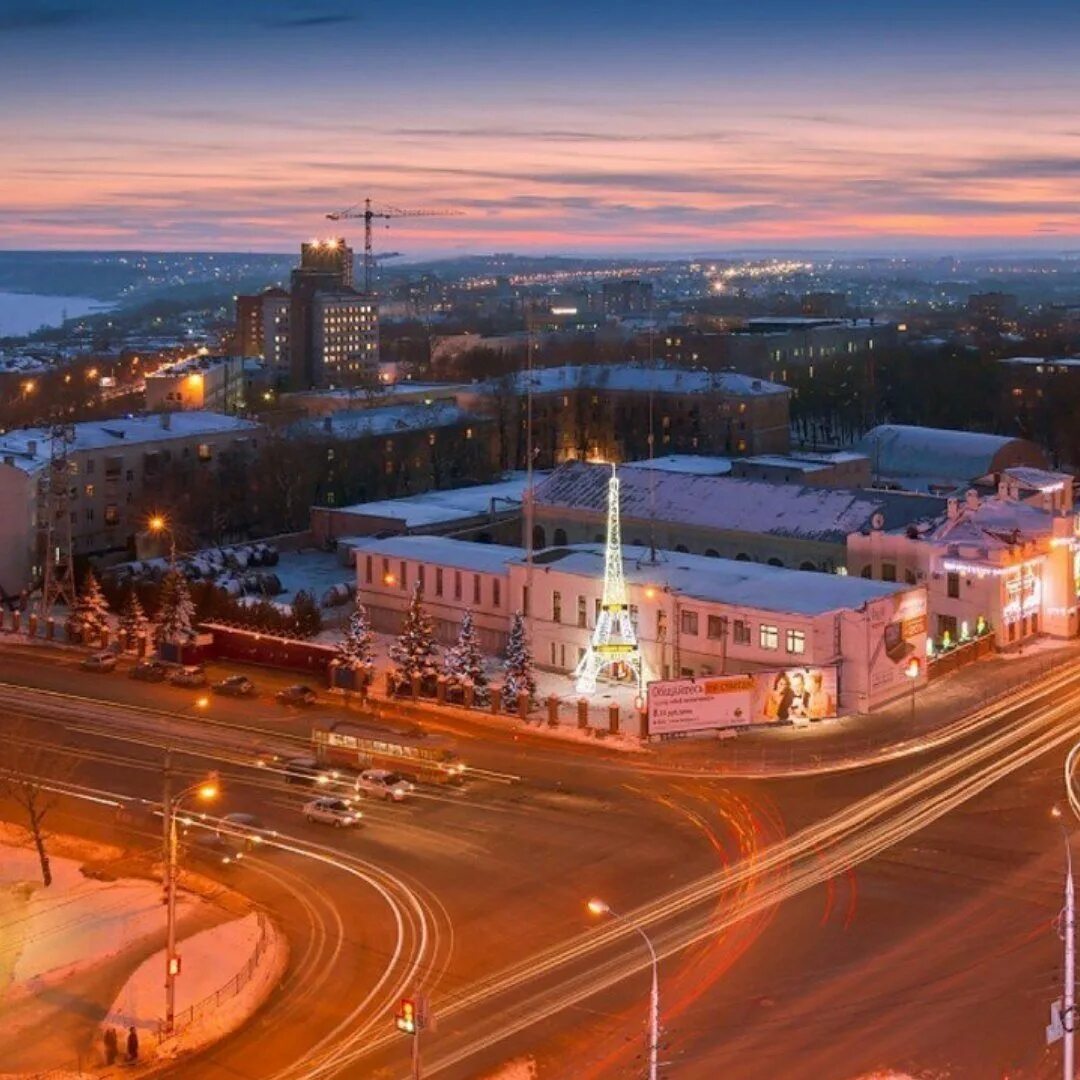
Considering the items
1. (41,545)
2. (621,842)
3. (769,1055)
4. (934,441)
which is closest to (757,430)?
(934,441)

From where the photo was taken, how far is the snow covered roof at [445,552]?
4969 cm

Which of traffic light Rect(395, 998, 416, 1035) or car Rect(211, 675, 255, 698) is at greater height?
traffic light Rect(395, 998, 416, 1035)

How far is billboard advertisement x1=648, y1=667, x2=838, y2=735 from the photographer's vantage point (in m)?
39.4

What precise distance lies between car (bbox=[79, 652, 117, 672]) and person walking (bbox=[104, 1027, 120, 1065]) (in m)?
24.3

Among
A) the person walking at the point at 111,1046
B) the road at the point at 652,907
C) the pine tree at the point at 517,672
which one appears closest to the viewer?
the road at the point at 652,907

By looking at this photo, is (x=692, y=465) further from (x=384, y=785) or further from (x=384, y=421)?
(x=384, y=785)

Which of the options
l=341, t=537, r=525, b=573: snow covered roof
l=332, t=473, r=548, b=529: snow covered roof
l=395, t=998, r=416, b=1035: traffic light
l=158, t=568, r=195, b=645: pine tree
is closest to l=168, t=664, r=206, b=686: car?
l=158, t=568, r=195, b=645: pine tree

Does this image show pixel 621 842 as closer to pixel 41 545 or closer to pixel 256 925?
pixel 256 925

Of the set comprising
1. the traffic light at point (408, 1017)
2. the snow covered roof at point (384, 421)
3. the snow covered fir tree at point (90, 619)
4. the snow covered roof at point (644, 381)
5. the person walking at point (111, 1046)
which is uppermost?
the snow covered roof at point (644, 381)

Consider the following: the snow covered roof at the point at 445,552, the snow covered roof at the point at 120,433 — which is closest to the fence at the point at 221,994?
the snow covered roof at the point at 445,552

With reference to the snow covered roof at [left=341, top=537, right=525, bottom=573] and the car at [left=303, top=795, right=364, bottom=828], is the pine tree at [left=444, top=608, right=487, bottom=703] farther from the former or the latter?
the car at [left=303, top=795, right=364, bottom=828]

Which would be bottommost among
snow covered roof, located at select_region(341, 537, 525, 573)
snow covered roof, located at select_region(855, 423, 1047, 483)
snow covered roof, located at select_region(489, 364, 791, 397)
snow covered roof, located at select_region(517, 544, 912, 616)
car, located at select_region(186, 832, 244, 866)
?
car, located at select_region(186, 832, 244, 866)

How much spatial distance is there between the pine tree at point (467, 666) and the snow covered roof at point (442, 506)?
2084 centimetres

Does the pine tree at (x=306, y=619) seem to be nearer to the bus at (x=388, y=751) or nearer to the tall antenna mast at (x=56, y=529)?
the tall antenna mast at (x=56, y=529)
